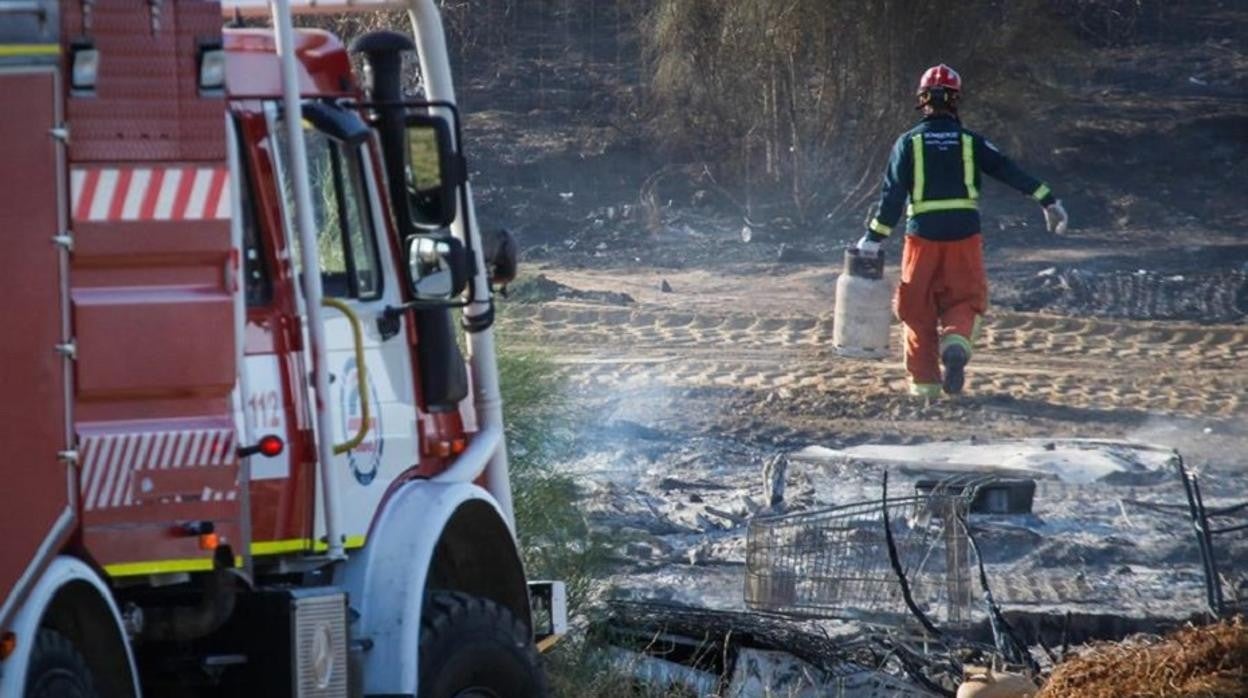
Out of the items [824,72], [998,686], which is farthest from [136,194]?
[824,72]

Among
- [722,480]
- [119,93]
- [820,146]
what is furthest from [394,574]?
[820,146]

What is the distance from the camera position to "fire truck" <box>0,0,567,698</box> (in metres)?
4.11

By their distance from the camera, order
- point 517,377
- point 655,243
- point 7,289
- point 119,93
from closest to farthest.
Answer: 1. point 7,289
2. point 119,93
3. point 517,377
4. point 655,243

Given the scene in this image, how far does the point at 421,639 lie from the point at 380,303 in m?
→ 0.83

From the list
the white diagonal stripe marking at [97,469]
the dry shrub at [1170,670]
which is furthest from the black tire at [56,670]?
the dry shrub at [1170,670]

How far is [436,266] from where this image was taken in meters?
5.27

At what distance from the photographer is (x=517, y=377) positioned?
874cm

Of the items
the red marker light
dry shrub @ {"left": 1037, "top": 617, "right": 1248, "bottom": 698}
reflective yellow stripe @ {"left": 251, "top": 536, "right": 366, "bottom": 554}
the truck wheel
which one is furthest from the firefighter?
the red marker light

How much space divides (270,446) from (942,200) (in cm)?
892

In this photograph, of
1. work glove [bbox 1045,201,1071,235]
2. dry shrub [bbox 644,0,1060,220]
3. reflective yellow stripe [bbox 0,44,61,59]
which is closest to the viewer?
reflective yellow stripe [bbox 0,44,61,59]

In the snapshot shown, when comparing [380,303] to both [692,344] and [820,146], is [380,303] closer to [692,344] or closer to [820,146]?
[692,344]

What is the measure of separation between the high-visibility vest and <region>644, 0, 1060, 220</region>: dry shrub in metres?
6.95

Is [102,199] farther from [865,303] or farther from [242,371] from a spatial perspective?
[865,303]

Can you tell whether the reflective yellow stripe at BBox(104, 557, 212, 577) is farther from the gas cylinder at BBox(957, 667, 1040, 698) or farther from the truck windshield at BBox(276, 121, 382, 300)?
the gas cylinder at BBox(957, 667, 1040, 698)
